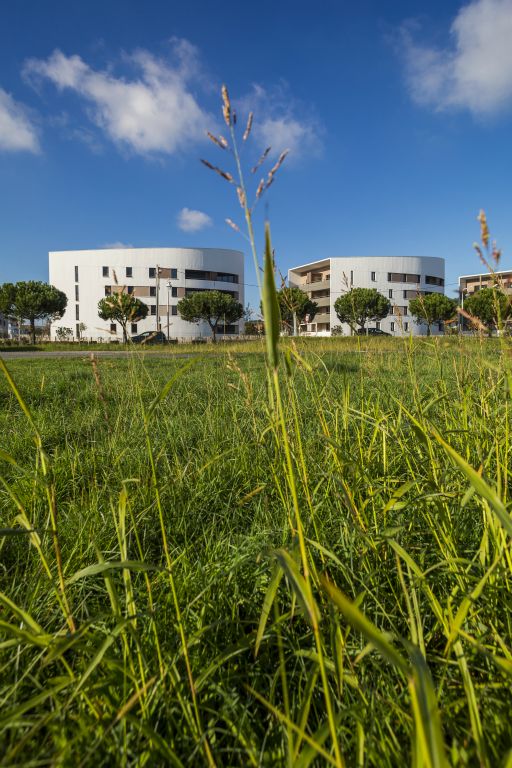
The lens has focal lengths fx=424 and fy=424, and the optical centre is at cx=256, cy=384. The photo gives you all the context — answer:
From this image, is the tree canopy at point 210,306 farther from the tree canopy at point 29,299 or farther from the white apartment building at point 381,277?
the white apartment building at point 381,277

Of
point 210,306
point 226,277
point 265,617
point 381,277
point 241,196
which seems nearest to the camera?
point 241,196

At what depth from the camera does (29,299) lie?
42.1m

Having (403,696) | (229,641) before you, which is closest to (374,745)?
(403,696)

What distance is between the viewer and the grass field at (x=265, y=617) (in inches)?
29.4

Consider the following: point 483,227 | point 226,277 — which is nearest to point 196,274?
point 226,277

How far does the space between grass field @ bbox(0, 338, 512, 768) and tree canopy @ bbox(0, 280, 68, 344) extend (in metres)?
45.4

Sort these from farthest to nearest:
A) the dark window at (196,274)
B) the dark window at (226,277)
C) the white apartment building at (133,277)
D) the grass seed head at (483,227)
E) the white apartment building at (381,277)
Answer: the dark window at (226,277), the white apartment building at (381,277), the dark window at (196,274), the white apartment building at (133,277), the grass seed head at (483,227)

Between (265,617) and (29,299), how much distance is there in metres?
47.8

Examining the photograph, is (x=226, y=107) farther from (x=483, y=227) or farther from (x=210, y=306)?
(x=210, y=306)

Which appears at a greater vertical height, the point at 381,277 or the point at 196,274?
the point at 196,274

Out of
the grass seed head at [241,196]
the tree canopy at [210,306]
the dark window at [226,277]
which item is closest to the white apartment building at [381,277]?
the dark window at [226,277]

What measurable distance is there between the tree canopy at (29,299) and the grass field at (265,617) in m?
45.4

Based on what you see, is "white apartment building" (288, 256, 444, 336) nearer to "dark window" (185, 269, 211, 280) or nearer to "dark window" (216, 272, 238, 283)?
"dark window" (216, 272, 238, 283)

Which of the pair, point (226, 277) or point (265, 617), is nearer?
point (265, 617)
